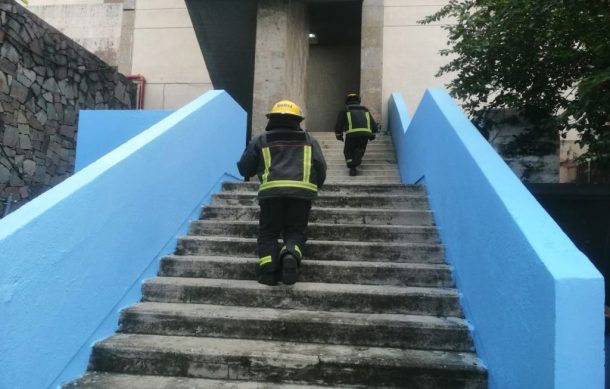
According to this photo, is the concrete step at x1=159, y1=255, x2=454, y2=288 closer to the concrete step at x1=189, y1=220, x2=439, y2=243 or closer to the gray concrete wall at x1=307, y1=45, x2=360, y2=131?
the concrete step at x1=189, y1=220, x2=439, y2=243

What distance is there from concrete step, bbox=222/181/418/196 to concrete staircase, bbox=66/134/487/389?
517mm

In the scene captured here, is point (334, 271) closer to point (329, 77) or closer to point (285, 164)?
point (285, 164)

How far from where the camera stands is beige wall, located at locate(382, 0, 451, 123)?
999 centimetres

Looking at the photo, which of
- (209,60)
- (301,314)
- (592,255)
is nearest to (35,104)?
(209,60)

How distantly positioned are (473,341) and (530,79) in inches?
165

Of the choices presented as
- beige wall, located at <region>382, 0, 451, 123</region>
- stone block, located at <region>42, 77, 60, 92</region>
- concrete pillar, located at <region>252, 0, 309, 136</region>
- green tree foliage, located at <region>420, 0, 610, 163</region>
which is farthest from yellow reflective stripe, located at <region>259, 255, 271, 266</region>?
stone block, located at <region>42, 77, 60, 92</region>

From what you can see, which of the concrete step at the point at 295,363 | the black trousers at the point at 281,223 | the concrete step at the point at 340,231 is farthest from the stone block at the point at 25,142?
the concrete step at the point at 295,363

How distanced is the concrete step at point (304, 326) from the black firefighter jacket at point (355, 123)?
154 inches

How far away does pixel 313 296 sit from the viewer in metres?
3.18

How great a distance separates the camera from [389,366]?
252 centimetres

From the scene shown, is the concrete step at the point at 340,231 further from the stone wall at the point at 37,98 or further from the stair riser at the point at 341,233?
the stone wall at the point at 37,98

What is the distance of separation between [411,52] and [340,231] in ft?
24.2

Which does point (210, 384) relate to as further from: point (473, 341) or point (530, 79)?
point (530, 79)

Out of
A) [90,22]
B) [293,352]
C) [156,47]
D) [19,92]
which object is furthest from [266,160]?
[90,22]
